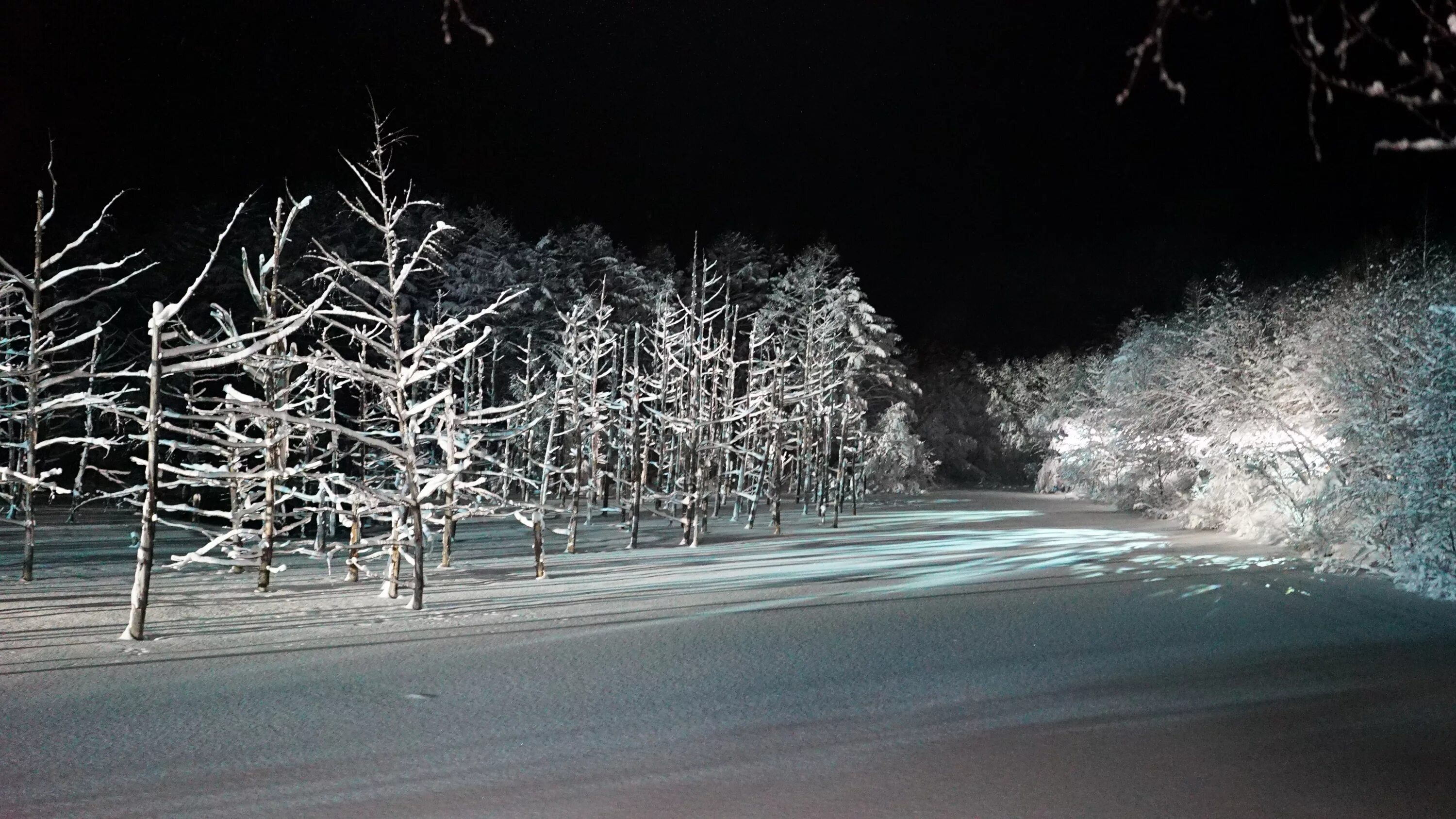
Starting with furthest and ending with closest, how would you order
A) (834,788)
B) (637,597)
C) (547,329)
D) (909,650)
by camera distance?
(547,329)
(637,597)
(909,650)
(834,788)


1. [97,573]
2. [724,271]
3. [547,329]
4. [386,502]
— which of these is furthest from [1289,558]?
[724,271]

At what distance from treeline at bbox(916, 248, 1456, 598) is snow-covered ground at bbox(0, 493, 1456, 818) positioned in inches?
88.7

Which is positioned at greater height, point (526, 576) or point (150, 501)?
point (150, 501)

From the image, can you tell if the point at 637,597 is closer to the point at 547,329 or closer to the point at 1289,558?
the point at 1289,558

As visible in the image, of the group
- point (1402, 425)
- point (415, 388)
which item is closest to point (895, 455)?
point (415, 388)

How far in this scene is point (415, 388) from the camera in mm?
23984

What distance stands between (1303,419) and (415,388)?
21142 mm

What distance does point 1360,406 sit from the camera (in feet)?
61.2

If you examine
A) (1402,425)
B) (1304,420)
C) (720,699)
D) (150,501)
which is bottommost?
(720,699)

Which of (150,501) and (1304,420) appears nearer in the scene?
(150,501)

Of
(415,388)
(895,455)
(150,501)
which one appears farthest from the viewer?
(895,455)

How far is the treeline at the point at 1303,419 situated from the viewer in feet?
53.8

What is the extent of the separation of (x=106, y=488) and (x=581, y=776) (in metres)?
35.3

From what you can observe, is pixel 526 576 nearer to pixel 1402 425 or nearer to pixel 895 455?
pixel 1402 425
